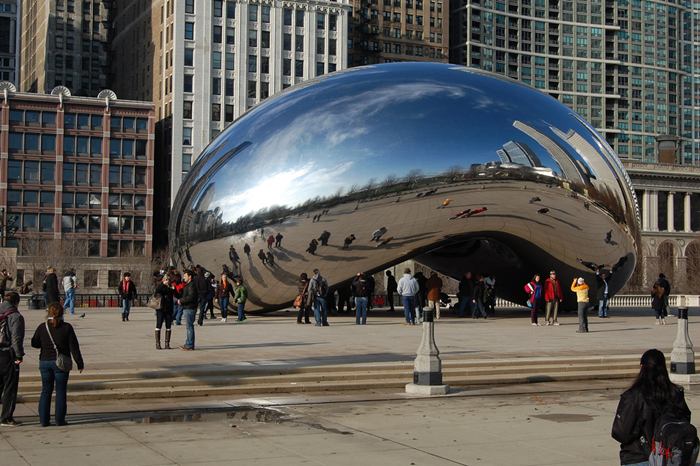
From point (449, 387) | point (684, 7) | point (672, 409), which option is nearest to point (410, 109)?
point (449, 387)

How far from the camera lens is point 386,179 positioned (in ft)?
82.1

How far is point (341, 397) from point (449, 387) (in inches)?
61.9

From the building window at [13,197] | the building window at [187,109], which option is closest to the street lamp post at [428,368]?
the building window at [13,197]

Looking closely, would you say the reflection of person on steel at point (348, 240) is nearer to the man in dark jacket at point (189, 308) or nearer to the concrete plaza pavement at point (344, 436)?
the man in dark jacket at point (189, 308)

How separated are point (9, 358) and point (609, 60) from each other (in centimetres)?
16493

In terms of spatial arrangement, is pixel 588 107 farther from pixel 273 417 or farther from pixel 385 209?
pixel 273 417

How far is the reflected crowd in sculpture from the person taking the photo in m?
25.1

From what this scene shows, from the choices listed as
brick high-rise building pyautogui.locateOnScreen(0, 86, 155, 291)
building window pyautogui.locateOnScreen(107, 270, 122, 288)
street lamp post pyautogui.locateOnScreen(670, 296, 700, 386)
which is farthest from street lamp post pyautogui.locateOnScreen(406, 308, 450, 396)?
building window pyautogui.locateOnScreen(107, 270, 122, 288)

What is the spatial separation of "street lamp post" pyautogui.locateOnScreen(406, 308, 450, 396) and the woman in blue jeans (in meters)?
4.85

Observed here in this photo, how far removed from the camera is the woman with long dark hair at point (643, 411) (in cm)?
630

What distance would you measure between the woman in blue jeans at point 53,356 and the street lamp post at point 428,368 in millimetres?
4851

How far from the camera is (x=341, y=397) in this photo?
14.0 metres

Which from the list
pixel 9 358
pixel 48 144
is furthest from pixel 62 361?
pixel 48 144

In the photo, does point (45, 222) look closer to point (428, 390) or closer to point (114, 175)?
point (114, 175)
